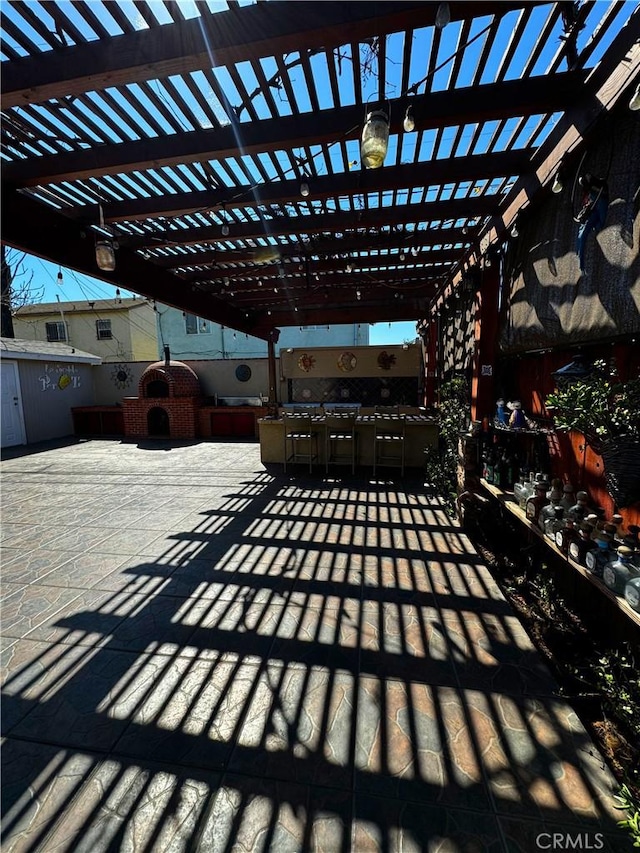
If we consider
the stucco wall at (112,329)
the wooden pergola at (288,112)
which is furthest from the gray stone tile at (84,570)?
the stucco wall at (112,329)

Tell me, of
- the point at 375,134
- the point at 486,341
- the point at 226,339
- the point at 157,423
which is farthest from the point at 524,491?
the point at 226,339

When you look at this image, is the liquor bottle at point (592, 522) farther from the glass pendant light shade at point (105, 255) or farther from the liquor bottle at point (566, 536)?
the glass pendant light shade at point (105, 255)

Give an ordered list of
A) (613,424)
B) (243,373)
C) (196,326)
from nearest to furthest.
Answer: (613,424), (243,373), (196,326)

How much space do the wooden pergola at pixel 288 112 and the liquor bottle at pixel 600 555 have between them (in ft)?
7.19

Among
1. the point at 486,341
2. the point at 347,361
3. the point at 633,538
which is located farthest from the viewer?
the point at 347,361

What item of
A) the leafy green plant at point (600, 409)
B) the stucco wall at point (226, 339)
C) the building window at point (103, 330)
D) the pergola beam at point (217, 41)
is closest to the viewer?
the pergola beam at point (217, 41)

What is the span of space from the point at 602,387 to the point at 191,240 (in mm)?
4066

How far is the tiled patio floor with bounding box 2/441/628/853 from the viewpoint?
1.40 meters

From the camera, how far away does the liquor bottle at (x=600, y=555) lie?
1.82m

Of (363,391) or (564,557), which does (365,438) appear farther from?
(564,557)

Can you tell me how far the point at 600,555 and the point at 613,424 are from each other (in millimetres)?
719

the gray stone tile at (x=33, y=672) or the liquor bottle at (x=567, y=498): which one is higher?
the liquor bottle at (x=567, y=498)

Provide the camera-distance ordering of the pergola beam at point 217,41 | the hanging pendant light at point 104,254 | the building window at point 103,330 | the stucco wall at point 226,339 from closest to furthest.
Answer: the pergola beam at point 217,41 < the hanging pendant light at point 104,254 < the stucco wall at point 226,339 < the building window at point 103,330

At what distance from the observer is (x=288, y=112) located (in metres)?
2.26
